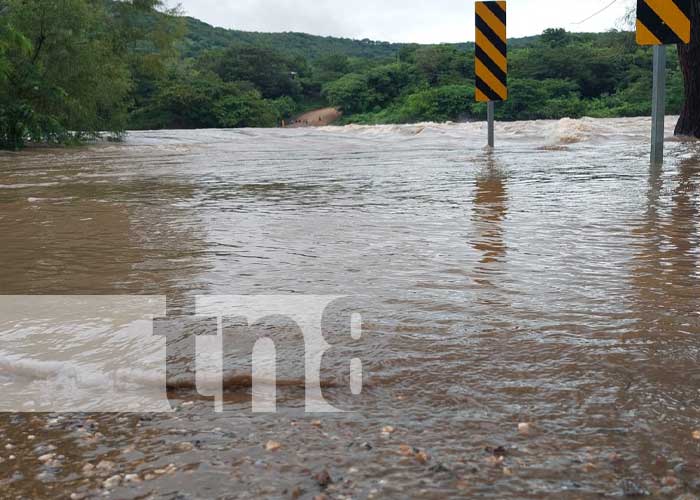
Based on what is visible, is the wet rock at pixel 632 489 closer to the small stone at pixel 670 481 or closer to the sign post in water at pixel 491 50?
the small stone at pixel 670 481

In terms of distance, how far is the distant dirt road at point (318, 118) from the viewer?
48.9 m

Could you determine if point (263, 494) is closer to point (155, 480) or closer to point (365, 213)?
point (155, 480)

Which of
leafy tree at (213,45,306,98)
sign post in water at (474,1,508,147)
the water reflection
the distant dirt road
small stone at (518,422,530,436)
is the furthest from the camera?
leafy tree at (213,45,306,98)

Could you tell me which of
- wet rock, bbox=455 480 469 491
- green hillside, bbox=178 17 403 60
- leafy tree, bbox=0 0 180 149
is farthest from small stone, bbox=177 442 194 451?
green hillside, bbox=178 17 403 60

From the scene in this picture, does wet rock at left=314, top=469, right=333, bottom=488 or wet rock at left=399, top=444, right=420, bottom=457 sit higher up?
wet rock at left=399, top=444, right=420, bottom=457

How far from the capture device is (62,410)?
5.07ft

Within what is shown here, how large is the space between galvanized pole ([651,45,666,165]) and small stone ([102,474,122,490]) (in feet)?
19.2

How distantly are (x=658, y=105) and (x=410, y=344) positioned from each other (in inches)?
207

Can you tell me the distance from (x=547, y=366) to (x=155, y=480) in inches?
35.1

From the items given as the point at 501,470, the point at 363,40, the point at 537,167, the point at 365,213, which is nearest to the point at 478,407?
the point at 501,470

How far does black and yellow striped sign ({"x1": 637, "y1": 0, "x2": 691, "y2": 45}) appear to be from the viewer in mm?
5777

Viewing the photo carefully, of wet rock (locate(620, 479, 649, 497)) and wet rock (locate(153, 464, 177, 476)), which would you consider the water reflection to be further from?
wet rock (locate(153, 464, 177, 476))

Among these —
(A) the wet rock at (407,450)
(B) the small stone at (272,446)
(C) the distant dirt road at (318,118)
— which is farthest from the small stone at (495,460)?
(C) the distant dirt road at (318,118)

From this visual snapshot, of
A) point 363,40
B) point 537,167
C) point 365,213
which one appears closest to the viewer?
point 365,213
